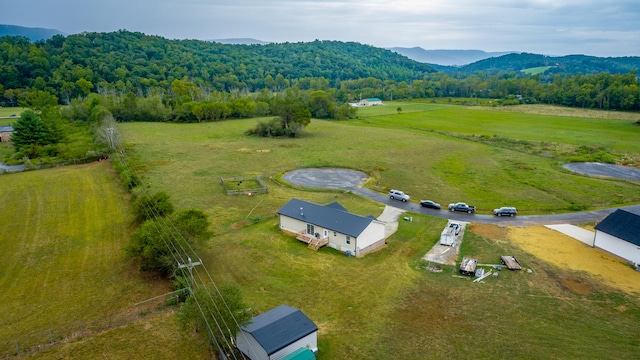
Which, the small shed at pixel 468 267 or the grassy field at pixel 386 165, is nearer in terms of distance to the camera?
the small shed at pixel 468 267

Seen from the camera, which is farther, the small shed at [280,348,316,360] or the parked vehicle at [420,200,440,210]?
the parked vehicle at [420,200,440,210]

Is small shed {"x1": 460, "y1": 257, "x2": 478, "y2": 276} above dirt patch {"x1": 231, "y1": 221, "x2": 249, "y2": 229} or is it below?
below

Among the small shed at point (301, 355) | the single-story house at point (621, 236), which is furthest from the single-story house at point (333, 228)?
the single-story house at point (621, 236)

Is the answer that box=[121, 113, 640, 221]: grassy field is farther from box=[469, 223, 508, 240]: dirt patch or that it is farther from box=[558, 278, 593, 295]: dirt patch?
box=[558, 278, 593, 295]: dirt patch

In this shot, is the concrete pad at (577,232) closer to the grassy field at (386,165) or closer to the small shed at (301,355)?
the grassy field at (386,165)

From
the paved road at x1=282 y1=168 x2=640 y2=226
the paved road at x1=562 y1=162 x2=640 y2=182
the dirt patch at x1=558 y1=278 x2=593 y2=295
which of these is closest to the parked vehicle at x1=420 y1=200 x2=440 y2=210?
the paved road at x1=282 y1=168 x2=640 y2=226

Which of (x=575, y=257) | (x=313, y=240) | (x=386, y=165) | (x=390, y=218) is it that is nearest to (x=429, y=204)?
(x=390, y=218)

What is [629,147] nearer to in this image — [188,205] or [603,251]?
[603,251]
